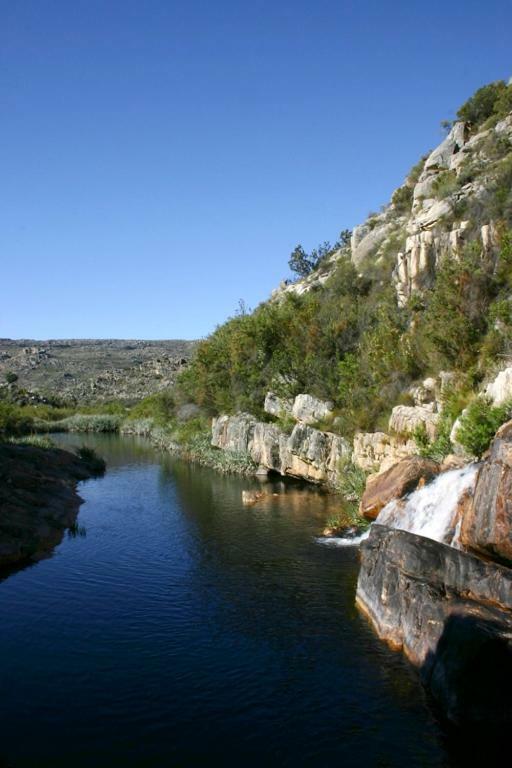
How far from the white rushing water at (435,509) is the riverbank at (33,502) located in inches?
518

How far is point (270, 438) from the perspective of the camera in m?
42.2

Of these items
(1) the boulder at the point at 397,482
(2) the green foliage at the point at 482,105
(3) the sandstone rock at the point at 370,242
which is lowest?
(1) the boulder at the point at 397,482

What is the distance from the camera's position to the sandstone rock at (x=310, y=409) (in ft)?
126

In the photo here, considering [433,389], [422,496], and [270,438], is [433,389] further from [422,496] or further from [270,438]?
[270,438]

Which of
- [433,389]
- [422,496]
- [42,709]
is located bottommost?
[42,709]

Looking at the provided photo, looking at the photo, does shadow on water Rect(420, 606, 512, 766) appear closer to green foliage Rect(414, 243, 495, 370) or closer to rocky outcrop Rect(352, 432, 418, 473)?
rocky outcrop Rect(352, 432, 418, 473)

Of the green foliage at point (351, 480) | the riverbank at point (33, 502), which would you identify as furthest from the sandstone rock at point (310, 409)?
the riverbank at point (33, 502)

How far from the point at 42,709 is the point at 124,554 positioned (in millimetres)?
10774

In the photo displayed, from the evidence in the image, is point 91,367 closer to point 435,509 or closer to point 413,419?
point 413,419

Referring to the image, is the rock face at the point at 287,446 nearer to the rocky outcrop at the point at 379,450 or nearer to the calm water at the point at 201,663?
the rocky outcrop at the point at 379,450

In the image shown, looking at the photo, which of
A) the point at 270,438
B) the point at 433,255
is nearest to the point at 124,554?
the point at 270,438

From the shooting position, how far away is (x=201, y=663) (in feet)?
45.3

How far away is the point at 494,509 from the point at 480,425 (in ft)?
20.3

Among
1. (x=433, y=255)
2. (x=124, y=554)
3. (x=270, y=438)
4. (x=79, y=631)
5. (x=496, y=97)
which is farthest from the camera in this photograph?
(x=496, y=97)
